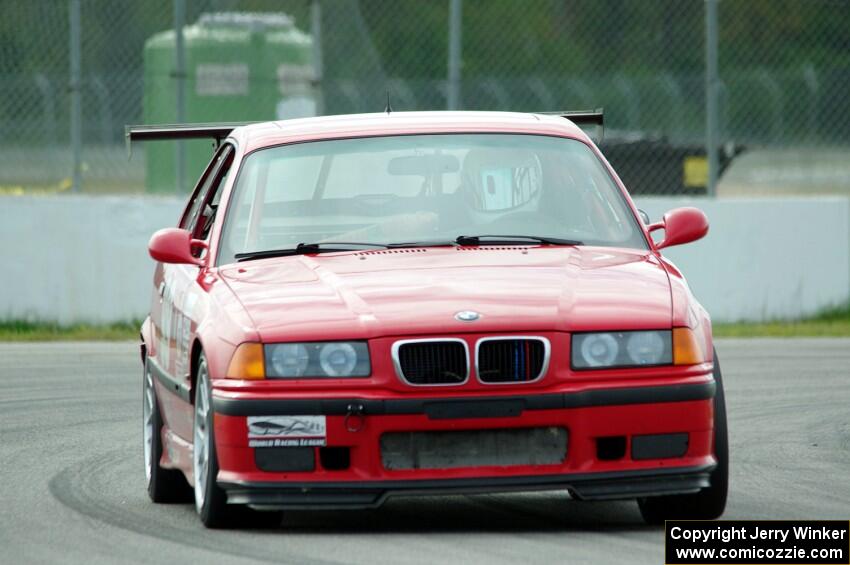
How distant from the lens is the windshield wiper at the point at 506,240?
291 inches

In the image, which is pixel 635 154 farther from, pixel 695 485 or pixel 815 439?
pixel 695 485

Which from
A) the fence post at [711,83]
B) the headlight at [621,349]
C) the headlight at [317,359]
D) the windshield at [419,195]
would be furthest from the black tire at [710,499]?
the fence post at [711,83]

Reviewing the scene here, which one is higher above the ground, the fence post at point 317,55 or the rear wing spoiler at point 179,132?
the rear wing spoiler at point 179,132

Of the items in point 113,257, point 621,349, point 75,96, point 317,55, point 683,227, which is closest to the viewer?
point 621,349

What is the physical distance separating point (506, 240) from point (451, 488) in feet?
4.49

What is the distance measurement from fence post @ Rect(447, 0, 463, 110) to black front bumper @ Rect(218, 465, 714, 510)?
427 inches

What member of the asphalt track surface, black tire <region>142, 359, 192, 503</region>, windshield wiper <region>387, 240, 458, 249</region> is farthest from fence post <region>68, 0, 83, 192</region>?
windshield wiper <region>387, 240, 458, 249</region>

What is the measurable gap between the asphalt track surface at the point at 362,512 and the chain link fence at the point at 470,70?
564cm

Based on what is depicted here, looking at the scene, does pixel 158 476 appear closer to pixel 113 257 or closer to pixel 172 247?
pixel 172 247

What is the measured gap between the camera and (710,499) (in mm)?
6711

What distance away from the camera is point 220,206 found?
7680 millimetres

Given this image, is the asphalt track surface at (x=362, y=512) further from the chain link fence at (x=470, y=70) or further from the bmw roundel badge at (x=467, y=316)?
the chain link fence at (x=470, y=70)

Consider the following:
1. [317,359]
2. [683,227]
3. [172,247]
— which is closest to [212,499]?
[317,359]

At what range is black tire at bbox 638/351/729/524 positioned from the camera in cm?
663
